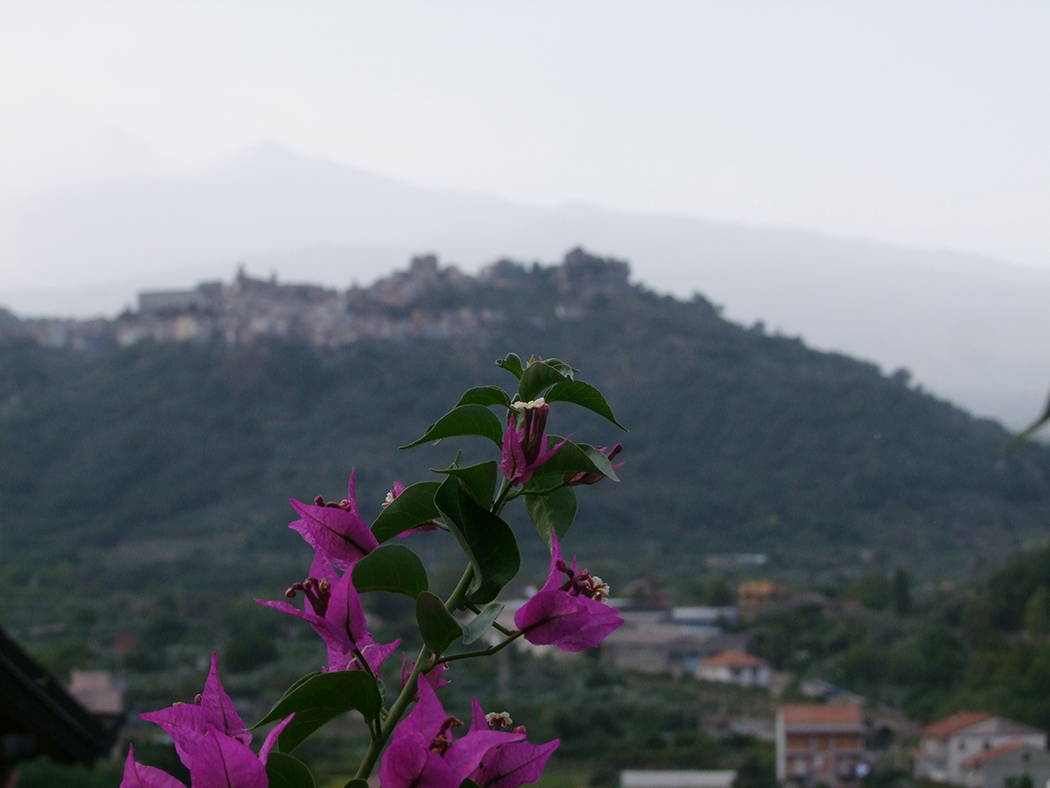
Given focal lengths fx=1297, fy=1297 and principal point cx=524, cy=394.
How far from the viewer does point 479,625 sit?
52 centimetres

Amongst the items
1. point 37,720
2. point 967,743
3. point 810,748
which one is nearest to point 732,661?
point 810,748

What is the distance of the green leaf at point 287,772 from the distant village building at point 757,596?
100ft

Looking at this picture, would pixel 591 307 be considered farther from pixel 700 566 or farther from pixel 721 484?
pixel 700 566

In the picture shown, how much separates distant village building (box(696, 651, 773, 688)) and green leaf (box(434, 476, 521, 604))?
26.7m

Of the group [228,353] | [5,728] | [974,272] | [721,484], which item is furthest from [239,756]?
[974,272]

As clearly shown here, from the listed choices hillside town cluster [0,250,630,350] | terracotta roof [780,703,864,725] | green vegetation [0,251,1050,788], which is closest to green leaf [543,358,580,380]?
terracotta roof [780,703,864,725]

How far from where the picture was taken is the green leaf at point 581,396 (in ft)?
1.94

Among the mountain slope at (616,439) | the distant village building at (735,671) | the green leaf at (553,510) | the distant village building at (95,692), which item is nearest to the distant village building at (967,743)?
the distant village building at (735,671)

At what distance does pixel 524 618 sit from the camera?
1.83ft

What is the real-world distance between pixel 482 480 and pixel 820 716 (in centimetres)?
1997

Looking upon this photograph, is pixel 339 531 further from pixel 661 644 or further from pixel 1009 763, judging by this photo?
pixel 661 644

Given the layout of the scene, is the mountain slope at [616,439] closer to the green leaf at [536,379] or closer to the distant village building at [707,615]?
the distant village building at [707,615]

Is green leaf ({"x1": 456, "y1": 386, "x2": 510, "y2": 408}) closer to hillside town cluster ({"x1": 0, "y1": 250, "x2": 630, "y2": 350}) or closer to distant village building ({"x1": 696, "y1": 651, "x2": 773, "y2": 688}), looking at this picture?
distant village building ({"x1": 696, "y1": 651, "x2": 773, "y2": 688})

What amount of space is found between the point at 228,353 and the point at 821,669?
81.2 feet
